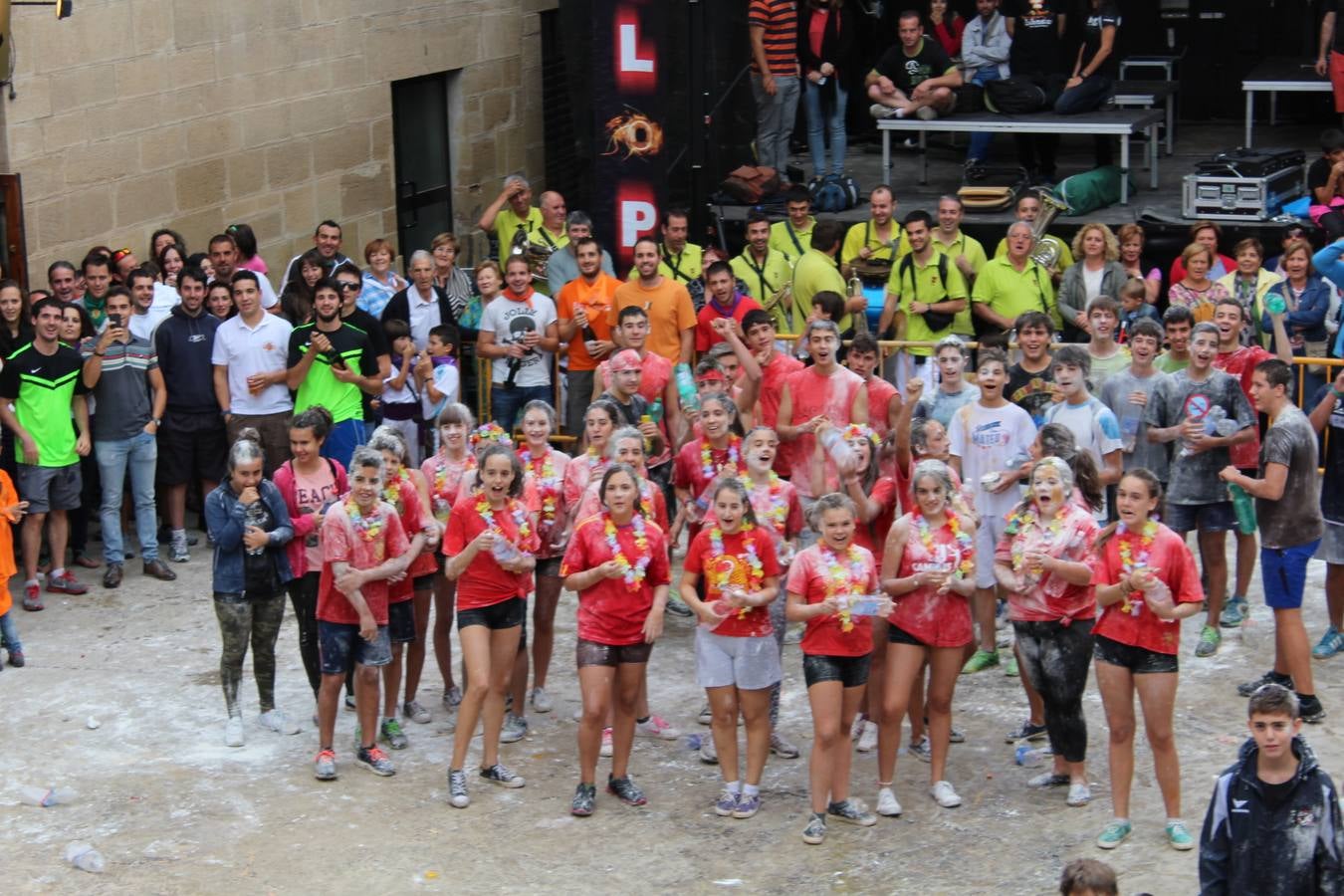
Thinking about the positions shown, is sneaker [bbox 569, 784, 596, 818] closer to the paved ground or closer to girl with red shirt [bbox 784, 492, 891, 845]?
the paved ground

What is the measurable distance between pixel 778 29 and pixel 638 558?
29.7ft

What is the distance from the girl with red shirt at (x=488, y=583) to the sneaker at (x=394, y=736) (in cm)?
56

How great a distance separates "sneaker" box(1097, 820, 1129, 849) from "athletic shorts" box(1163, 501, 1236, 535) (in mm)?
2610

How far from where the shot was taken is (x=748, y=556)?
29.0 ft

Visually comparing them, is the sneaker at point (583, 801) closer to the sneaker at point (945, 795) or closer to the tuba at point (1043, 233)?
the sneaker at point (945, 795)

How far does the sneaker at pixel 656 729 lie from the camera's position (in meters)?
9.92

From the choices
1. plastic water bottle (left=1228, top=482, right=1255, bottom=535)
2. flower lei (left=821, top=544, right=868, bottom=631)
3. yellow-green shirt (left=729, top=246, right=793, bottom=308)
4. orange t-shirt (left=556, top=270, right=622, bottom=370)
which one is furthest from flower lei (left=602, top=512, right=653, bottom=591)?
yellow-green shirt (left=729, top=246, right=793, bottom=308)

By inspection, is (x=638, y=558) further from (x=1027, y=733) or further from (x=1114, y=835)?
(x=1114, y=835)

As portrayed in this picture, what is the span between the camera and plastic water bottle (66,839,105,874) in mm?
8584

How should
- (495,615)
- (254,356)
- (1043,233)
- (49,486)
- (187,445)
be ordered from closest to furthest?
(495,615), (49,486), (254,356), (187,445), (1043,233)

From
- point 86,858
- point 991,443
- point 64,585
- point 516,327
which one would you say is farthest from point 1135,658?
point 64,585

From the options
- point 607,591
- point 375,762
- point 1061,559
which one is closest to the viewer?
point 1061,559

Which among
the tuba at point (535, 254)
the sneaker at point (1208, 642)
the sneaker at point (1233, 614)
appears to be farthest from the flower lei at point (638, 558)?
the tuba at point (535, 254)

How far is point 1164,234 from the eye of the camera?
15688 millimetres
